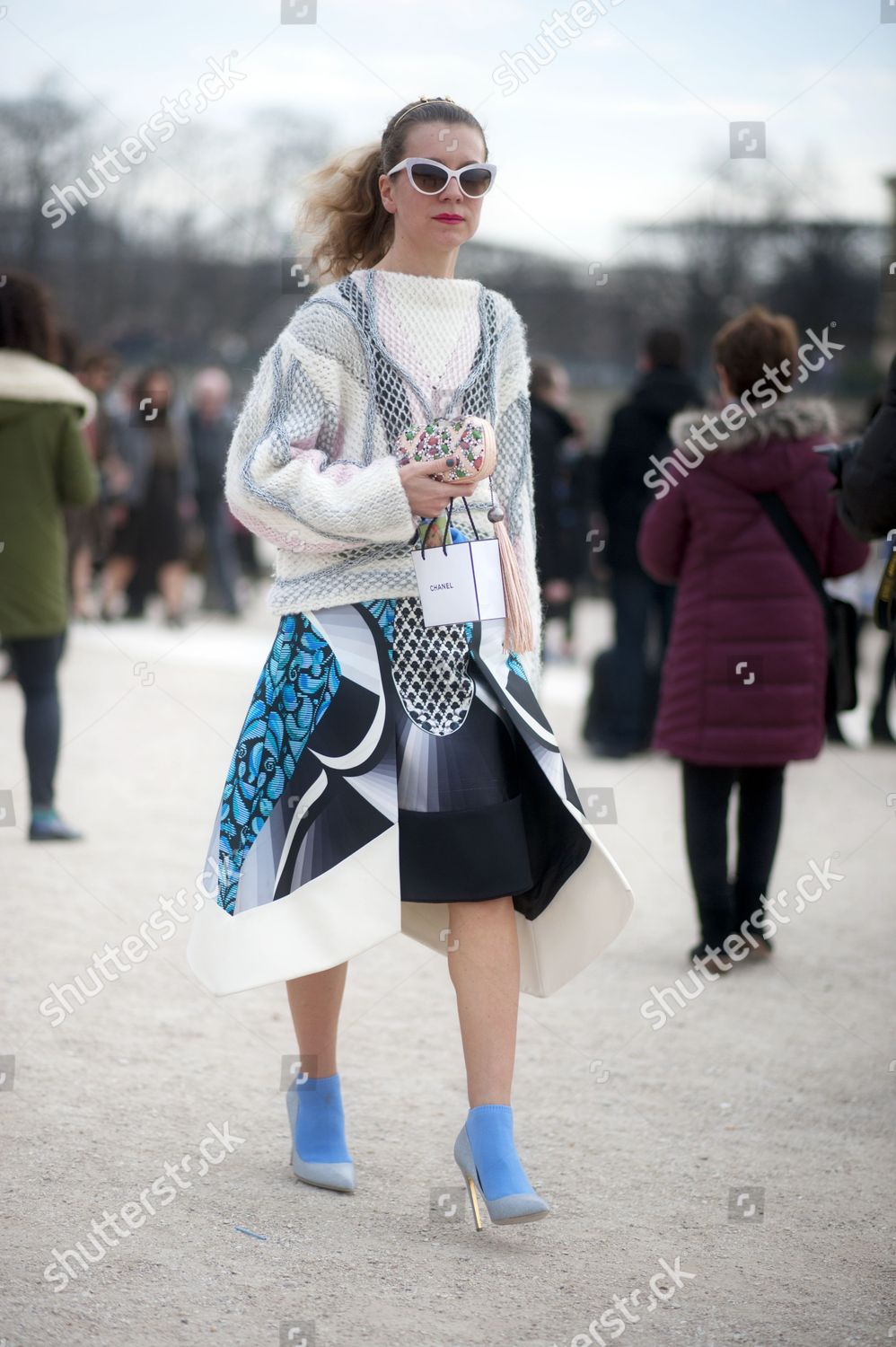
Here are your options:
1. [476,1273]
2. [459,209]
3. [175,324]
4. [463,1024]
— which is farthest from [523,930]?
[175,324]

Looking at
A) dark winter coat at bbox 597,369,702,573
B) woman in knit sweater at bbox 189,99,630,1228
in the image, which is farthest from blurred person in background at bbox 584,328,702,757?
woman in knit sweater at bbox 189,99,630,1228

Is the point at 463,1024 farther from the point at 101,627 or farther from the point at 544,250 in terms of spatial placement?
the point at 544,250

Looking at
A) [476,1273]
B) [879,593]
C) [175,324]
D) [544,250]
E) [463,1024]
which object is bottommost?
[476,1273]

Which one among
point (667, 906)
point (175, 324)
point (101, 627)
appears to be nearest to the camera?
point (667, 906)

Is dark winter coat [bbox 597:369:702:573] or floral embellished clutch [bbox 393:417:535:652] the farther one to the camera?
dark winter coat [bbox 597:369:702:573]

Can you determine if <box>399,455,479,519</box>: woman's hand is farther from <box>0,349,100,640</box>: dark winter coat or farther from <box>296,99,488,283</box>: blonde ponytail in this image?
<box>0,349,100,640</box>: dark winter coat

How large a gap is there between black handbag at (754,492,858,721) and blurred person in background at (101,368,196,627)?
8.63 metres

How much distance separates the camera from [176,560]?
12859mm

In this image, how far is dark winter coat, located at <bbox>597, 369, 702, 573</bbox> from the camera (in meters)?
7.73

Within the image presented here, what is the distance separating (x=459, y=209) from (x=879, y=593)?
1116 millimetres

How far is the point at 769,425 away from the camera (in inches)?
181

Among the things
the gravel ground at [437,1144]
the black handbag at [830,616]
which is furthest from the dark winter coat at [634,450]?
the black handbag at [830,616]

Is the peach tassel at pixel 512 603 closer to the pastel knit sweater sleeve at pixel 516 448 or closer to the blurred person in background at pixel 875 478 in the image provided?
the pastel knit sweater sleeve at pixel 516 448

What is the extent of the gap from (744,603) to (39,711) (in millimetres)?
2659
